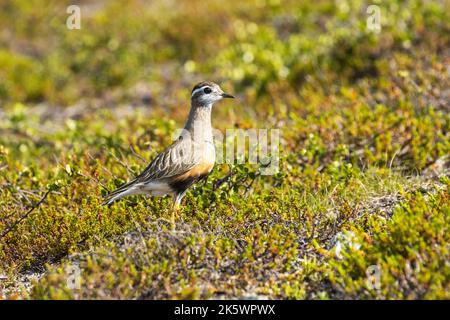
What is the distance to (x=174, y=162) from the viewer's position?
6469mm

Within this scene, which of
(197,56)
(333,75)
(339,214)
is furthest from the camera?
(197,56)

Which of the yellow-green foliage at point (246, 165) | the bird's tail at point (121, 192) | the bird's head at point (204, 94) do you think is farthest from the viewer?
the bird's head at point (204, 94)

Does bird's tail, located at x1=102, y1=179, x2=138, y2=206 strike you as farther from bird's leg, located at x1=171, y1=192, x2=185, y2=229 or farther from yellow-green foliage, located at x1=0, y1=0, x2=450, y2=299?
bird's leg, located at x1=171, y1=192, x2=185, y2=229

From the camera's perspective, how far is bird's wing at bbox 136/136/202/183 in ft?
21.1

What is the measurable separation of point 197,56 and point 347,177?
7.99 m

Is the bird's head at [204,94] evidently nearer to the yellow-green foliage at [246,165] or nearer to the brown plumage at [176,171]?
the brown plumage at [176,171]

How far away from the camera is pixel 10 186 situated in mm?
7602

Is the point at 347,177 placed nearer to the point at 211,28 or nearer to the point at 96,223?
the point at 96,223

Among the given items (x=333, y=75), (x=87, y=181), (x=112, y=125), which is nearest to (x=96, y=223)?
(x=87, y=181)

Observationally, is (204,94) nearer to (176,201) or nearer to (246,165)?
(246,165)

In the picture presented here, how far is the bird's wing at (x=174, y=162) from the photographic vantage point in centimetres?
643

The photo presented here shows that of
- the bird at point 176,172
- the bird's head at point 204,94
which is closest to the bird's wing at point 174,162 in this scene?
the bird at point 176,172

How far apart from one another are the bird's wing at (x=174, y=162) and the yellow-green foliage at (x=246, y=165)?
0.36 metres

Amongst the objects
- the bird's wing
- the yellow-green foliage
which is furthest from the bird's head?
the yellow-green foliage
